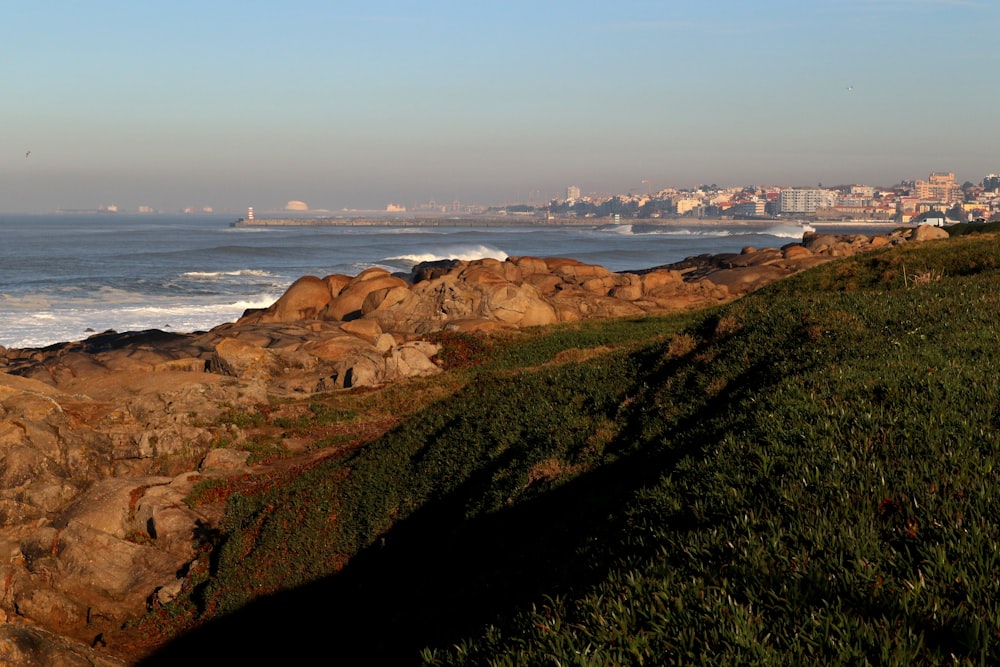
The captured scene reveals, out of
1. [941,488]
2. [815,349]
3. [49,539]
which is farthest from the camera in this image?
[49,539]

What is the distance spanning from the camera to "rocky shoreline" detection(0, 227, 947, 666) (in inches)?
746

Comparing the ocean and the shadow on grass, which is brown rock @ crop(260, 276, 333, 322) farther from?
the shadow on grass

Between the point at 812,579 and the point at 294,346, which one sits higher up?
the point at 812,579

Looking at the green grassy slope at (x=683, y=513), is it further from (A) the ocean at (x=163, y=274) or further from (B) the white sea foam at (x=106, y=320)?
(A) the ocean at (x=163, y=274)

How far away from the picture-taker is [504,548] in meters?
13.8

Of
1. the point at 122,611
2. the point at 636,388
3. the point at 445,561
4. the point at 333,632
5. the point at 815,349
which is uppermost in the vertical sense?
the point at 815,349

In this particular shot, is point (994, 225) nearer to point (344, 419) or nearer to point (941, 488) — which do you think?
point (344, 419)

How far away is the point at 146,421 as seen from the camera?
91.2 ft

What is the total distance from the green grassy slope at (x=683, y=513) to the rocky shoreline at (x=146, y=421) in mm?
2237

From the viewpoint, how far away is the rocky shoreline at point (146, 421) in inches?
746

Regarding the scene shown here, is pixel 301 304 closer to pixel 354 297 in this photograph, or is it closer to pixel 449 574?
pixel 354 297

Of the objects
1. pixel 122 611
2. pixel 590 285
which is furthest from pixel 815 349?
pixel 590 285

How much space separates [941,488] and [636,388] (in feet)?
36.8

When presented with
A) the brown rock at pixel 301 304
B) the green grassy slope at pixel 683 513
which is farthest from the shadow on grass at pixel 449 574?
the brown rock at pixel 301 304
